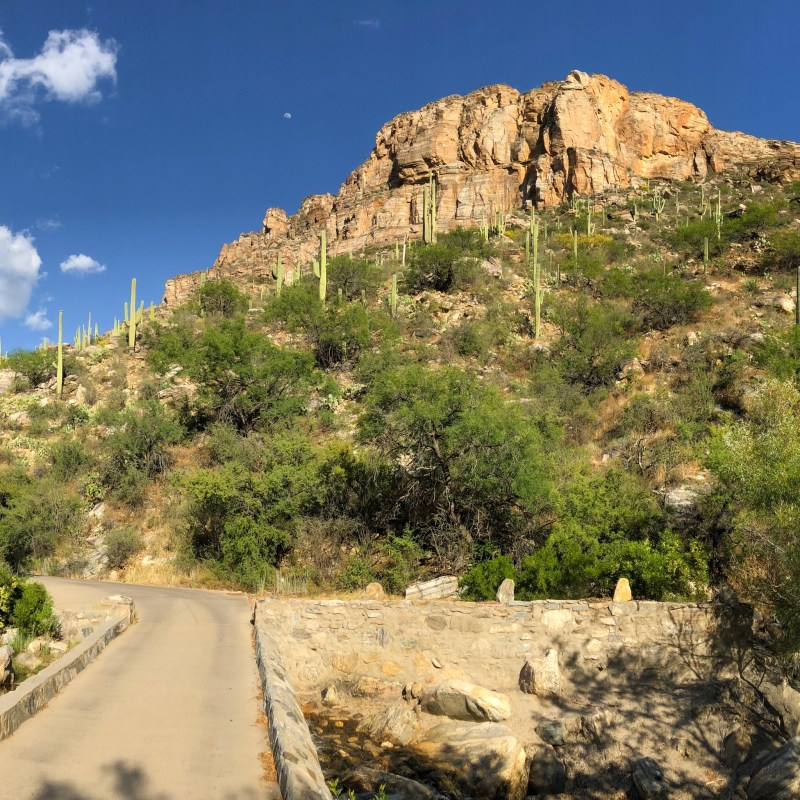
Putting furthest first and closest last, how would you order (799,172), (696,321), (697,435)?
1. (799,172)
2. (696,321)
3. (697,435)

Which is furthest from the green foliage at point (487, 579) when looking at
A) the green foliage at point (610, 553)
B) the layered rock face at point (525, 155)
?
the layered rock face at point (525, 155)

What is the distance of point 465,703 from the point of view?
9047 mm

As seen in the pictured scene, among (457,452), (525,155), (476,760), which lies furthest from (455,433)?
(525,155)

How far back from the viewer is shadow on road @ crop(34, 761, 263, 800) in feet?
13.7

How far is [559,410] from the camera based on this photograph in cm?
2308

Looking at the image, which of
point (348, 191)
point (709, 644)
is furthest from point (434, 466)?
point (348, 191)

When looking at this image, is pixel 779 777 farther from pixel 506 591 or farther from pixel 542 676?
pixel 506 591

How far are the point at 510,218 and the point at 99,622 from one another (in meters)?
56.9

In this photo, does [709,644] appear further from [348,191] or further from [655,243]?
[348,191]

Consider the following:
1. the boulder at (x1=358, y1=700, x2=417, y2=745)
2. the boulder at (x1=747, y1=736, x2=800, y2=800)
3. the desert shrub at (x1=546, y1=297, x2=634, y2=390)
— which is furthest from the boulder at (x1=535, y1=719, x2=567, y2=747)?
the desert shrub at (x1=546, y1=297, x2=634, y2=390)

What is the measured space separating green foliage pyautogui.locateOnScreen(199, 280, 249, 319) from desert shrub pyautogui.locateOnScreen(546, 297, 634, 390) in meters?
20.2

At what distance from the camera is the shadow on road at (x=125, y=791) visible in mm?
4184

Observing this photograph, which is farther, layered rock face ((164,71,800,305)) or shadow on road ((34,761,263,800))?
layered rock face ((164,71,800,305))

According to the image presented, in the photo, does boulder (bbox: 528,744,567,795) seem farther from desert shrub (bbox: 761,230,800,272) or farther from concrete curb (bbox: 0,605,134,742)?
desert shrub (bbox: 761,230,800,272)
